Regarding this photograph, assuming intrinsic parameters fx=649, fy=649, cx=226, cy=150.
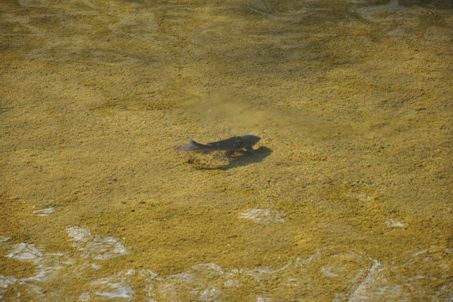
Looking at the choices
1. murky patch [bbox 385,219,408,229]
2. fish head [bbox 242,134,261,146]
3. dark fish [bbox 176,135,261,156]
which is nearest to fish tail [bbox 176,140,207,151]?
dark fish [bbox 176,135,261,156]

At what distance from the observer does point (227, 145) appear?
3592mm

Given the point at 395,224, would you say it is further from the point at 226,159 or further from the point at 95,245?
the point at 95,245

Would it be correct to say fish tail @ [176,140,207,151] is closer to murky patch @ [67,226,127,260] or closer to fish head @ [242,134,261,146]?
fish head @ [242,134,261,146]

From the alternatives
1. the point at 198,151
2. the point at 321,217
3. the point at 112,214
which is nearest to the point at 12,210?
the point at 112,214

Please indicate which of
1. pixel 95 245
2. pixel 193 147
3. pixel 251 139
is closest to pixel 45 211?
pixel 95 245

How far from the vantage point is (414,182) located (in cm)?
→ 340

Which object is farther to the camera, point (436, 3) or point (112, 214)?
point (436, 3)

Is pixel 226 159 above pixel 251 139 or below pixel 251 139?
below

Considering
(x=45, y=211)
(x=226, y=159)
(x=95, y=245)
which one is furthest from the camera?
(x=226, y=159)

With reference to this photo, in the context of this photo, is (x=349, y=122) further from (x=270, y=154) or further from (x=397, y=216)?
(x=397, y=216)

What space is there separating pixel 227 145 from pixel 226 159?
0.10 m

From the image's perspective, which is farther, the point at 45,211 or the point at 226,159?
the point at 226,159

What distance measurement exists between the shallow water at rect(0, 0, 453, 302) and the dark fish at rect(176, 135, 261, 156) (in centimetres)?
8

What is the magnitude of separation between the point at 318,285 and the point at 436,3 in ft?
13.5
